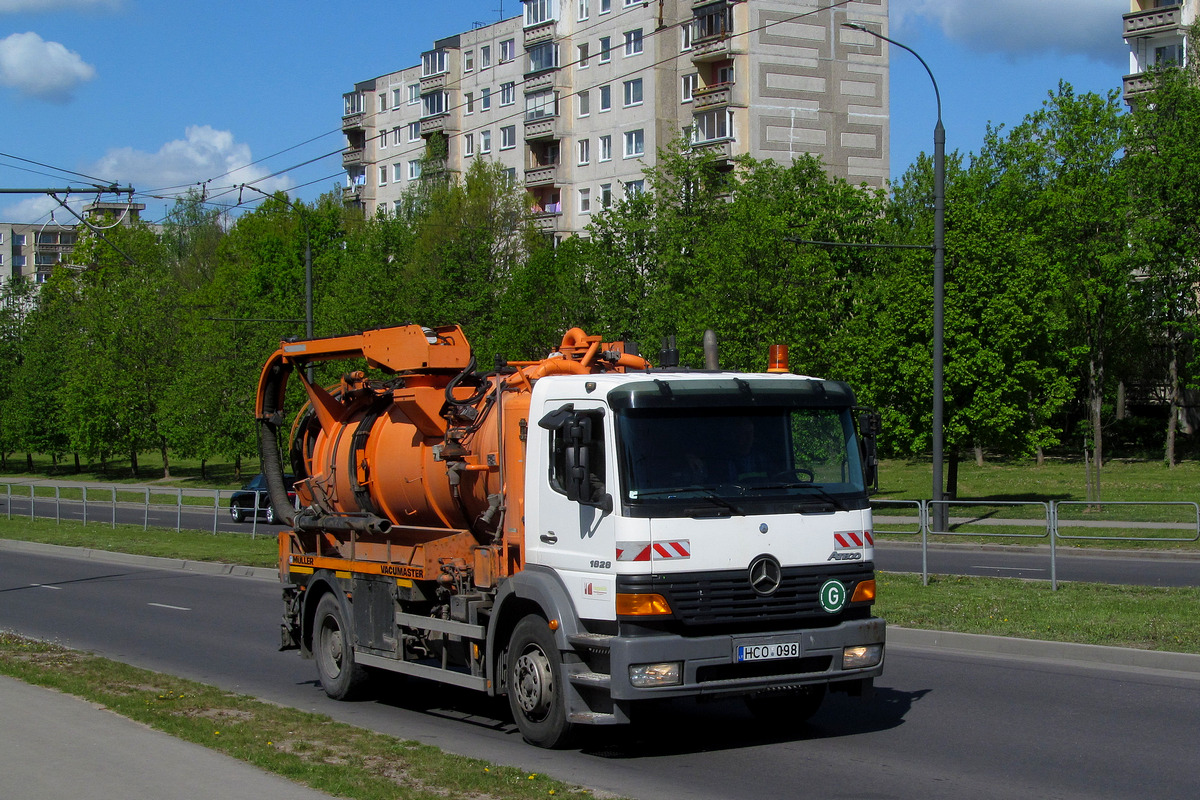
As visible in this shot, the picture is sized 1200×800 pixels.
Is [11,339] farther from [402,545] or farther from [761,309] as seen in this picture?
[402,545]

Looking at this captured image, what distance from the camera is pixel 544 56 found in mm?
72562

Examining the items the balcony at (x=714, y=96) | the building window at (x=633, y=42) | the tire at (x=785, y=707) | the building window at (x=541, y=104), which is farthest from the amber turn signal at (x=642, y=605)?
the building window at (x=541, y=104)

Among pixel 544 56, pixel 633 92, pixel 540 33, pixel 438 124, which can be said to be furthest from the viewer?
pixel 438 124

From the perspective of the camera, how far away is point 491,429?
977cm

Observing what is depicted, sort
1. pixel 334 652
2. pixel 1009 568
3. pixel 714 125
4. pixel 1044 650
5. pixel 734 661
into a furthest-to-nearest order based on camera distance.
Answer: pixel 714 125
pixel 1009 568
pixel 1044 650
pixel 334 652
pixel 734 661

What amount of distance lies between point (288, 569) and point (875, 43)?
57.5m

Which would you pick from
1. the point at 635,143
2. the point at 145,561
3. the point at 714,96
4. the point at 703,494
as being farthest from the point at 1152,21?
the point at 703,494

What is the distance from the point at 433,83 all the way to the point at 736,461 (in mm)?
79190

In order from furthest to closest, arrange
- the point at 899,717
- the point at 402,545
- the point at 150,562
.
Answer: the point at 150,562 < the point at 402,545 < the point at 899,717

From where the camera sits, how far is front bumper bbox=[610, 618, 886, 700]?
7852 millimetres

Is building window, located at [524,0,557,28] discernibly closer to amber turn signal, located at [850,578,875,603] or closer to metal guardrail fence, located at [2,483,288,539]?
metal guardrail fence, located at [2,483,288,539]

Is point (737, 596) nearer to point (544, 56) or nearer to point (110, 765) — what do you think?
point (110, 765)

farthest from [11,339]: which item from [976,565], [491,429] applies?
[491,429]

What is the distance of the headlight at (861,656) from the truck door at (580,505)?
1692mm
